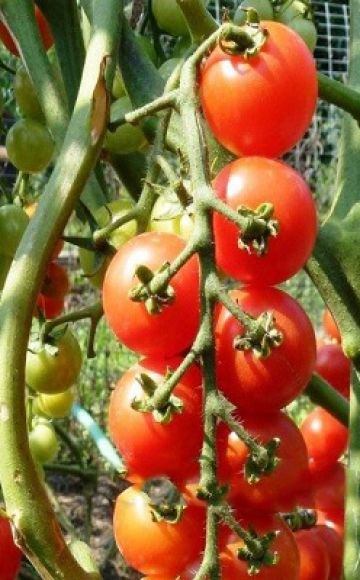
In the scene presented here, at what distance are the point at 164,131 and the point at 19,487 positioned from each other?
0.57 ft

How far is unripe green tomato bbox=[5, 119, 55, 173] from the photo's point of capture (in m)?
0.73

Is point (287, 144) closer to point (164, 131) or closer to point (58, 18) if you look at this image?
point (164, 131)

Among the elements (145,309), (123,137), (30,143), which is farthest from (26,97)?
(145,309)

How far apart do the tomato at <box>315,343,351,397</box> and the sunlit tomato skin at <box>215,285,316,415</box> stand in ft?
1.13

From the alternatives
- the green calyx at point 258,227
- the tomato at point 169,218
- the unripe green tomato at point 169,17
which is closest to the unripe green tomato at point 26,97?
the unripe green tomato at point 169,17

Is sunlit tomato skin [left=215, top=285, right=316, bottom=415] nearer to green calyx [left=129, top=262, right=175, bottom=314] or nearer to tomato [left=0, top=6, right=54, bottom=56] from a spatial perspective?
green calyx [left=129, top=262, right=175, bottom=314]

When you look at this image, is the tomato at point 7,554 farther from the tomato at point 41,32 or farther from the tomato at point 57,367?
the tomato at point 41,32

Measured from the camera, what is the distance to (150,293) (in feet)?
1.28

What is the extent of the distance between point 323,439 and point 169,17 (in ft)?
1.12

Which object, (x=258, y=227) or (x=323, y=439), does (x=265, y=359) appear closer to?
(x=258, y=227)

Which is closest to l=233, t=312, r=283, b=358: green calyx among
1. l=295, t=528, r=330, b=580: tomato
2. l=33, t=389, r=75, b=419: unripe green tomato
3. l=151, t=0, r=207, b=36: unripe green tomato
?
l=295, t=528, r=330, b=580: tomato

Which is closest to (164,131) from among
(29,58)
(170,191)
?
(170,191)

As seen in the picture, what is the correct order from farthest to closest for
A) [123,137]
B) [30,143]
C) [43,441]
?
[43,441] < [30,143] < [123,137]

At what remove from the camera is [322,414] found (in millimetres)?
798
